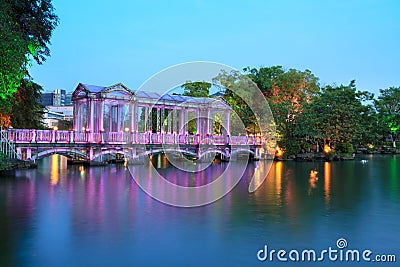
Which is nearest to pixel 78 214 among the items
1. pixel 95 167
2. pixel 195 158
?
pixel 95 167

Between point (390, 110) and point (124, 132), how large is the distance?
42080mm

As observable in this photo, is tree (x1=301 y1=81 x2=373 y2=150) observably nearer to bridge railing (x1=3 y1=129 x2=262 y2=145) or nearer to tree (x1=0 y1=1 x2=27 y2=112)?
bridge railing (x1=3 y1=129 x2=262 y2=145)

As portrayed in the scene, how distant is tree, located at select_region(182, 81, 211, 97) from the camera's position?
1530 inches

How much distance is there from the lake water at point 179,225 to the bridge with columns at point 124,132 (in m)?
5.53

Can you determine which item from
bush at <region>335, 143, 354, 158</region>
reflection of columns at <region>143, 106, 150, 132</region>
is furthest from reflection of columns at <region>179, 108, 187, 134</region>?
bush at <region>335, 143, 354, 158</region>

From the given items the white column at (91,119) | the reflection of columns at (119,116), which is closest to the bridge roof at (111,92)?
the white column at (91,119)

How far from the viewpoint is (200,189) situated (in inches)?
571

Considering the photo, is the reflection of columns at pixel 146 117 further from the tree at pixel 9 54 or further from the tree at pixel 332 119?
the tree at pixel 332 119

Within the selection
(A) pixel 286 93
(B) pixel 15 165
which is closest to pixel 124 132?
(B) pixel 15 165

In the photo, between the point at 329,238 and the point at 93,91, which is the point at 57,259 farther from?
the point at 93,91

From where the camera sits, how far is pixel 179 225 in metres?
8.83

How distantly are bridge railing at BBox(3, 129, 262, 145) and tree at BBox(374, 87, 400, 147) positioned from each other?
3028 centimetres

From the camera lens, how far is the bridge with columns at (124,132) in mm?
19500

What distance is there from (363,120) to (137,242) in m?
40.9
